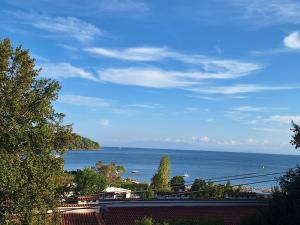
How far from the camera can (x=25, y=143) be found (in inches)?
1049

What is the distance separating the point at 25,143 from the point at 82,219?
1218cm

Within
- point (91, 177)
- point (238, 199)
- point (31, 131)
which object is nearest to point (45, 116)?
point (31, 131)

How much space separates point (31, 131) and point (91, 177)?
3504 centimetres

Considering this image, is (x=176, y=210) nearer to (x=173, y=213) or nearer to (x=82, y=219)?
(x=173, y=213)

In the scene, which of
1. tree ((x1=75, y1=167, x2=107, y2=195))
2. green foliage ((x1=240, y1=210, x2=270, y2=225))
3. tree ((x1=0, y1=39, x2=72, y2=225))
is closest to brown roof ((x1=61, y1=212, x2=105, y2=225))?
tree ((x1=0, y1=39, x2=72, y2=225))

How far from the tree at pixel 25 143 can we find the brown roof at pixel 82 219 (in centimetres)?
856

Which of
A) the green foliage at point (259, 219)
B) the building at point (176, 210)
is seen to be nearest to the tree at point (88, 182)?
the building at point (176, 210)

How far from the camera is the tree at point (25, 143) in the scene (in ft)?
85.6

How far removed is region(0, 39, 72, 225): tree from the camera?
26094 mm

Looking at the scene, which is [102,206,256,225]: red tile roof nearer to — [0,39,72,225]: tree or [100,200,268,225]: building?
[100,200,268,225]: building

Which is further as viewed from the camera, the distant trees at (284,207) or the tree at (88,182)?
the tree at (88,182)

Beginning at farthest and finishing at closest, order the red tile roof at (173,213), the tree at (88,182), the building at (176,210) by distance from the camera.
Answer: the tree at (88,182), the building at (176,210), the red tile roof at (173,213)

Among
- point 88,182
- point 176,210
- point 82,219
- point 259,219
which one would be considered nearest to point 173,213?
point 176,210

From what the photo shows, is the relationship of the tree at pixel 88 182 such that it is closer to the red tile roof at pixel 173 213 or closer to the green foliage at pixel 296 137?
the red tile roof at pixel 173 213
